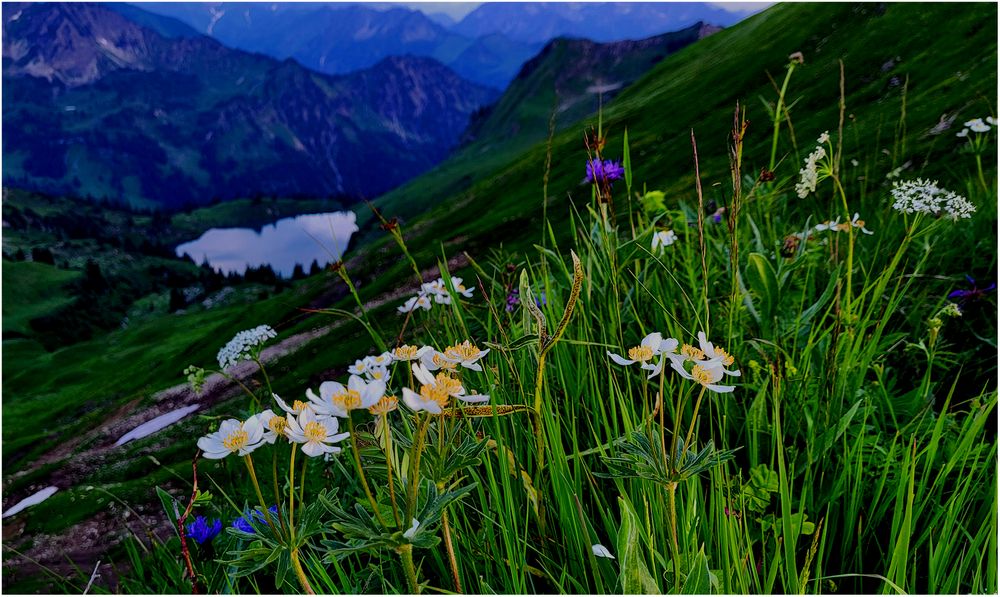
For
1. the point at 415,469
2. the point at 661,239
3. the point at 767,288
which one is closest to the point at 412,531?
the point at 415,469

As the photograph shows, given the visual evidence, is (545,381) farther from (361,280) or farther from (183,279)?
(183,279)

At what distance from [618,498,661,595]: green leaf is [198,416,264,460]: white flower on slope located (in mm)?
1190

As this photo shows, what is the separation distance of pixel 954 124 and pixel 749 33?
82.6 metres

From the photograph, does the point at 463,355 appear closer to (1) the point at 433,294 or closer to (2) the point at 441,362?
(2) the point at 441,362

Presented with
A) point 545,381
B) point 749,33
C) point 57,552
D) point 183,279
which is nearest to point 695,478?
point 545,381

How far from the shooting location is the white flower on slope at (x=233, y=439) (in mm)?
1757

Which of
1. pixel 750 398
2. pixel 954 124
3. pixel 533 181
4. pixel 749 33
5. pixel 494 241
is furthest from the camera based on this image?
pixel 749 33

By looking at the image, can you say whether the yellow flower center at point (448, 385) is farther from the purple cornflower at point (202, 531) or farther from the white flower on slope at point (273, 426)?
A: the purple cornflower at point (202, 531)

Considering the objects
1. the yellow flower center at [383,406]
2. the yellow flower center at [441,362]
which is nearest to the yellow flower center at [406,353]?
the yellow flower center at [441,362]

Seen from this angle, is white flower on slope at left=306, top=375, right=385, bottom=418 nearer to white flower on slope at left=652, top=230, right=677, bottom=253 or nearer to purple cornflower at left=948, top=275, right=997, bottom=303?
white flower on slope at left=652, top=230, right=677, bottom=253

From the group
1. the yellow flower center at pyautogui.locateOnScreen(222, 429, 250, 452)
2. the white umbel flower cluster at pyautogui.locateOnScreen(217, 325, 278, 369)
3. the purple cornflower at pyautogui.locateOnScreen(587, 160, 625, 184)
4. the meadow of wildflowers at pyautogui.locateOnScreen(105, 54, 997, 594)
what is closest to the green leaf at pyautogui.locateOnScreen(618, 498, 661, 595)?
the meadow of wildflowers at pyautogui.locateOnScreen(105, 54, 997, 594)

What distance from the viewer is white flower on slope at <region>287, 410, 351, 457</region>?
1700 millimetres

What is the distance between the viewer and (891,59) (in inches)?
1464

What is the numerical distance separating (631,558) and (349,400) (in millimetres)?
1033
